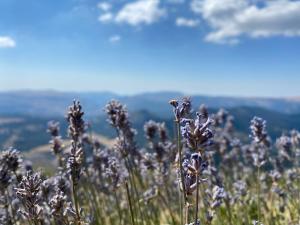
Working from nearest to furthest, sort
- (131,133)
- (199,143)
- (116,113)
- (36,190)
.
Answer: (199,143) → (36,190) → (116,113) → (131,133)

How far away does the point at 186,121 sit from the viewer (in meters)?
4.68

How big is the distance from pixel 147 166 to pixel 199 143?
7.27 meters

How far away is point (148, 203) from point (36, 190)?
6752 mm

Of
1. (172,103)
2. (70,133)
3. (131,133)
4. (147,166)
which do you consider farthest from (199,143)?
(131,133)

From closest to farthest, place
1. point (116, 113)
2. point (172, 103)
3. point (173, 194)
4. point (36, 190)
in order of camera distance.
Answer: point (172, 103) → point (36, 190) → point (116, 113) → point (173, 194)

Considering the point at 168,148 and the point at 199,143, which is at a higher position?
the point at 199,143

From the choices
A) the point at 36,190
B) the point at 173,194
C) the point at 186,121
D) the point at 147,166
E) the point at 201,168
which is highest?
the point at 186,121

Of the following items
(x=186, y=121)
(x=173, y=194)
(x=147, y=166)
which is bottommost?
(x=173, y=194)

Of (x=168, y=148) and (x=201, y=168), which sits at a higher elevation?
(x=201, y=168)

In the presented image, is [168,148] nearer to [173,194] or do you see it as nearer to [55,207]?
[55,207]

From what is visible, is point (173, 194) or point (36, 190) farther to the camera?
point (173, 194)

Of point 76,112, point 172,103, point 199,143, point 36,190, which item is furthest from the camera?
point 76,112

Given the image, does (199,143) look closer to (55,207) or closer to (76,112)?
(55,207)

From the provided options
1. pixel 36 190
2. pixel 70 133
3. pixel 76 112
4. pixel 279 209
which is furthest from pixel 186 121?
pixel 279 209
